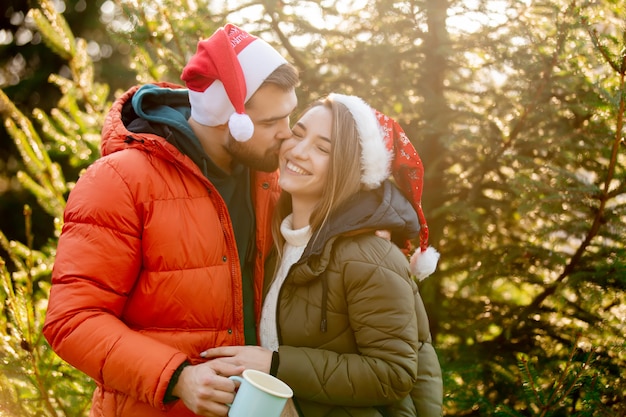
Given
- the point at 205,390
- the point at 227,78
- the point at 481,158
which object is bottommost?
the point at 205,390

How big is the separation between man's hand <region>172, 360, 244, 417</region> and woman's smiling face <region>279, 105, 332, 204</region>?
85 centimetres

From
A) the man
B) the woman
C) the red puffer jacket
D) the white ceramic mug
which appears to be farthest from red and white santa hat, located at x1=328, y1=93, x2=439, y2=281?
the white ceramic mug

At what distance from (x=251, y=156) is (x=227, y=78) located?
0.36 metres

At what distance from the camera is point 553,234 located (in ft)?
10.4

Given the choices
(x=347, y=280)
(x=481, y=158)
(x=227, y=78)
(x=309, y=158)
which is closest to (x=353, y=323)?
(x=347, y=280)

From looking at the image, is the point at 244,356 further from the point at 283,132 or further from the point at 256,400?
the point at 283,132

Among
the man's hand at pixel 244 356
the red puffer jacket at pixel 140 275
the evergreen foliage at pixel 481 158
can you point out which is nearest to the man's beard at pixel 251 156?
the red puffer jacket at pixel 140 275

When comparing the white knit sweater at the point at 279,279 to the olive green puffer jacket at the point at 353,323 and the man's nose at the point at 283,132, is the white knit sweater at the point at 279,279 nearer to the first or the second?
the olive green puffer jacket at the point at 353,323

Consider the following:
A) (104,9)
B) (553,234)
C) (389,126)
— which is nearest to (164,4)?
(389,126)

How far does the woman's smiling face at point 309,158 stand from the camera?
→ 2396mm

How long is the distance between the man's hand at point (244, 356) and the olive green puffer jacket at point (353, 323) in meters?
0.06

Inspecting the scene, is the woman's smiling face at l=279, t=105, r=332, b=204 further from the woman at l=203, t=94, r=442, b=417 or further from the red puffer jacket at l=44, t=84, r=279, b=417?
the red puffer jacket at l=44, t=84, r=279, b=417

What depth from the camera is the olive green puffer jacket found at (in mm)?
2121

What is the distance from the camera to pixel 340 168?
7.77ft
